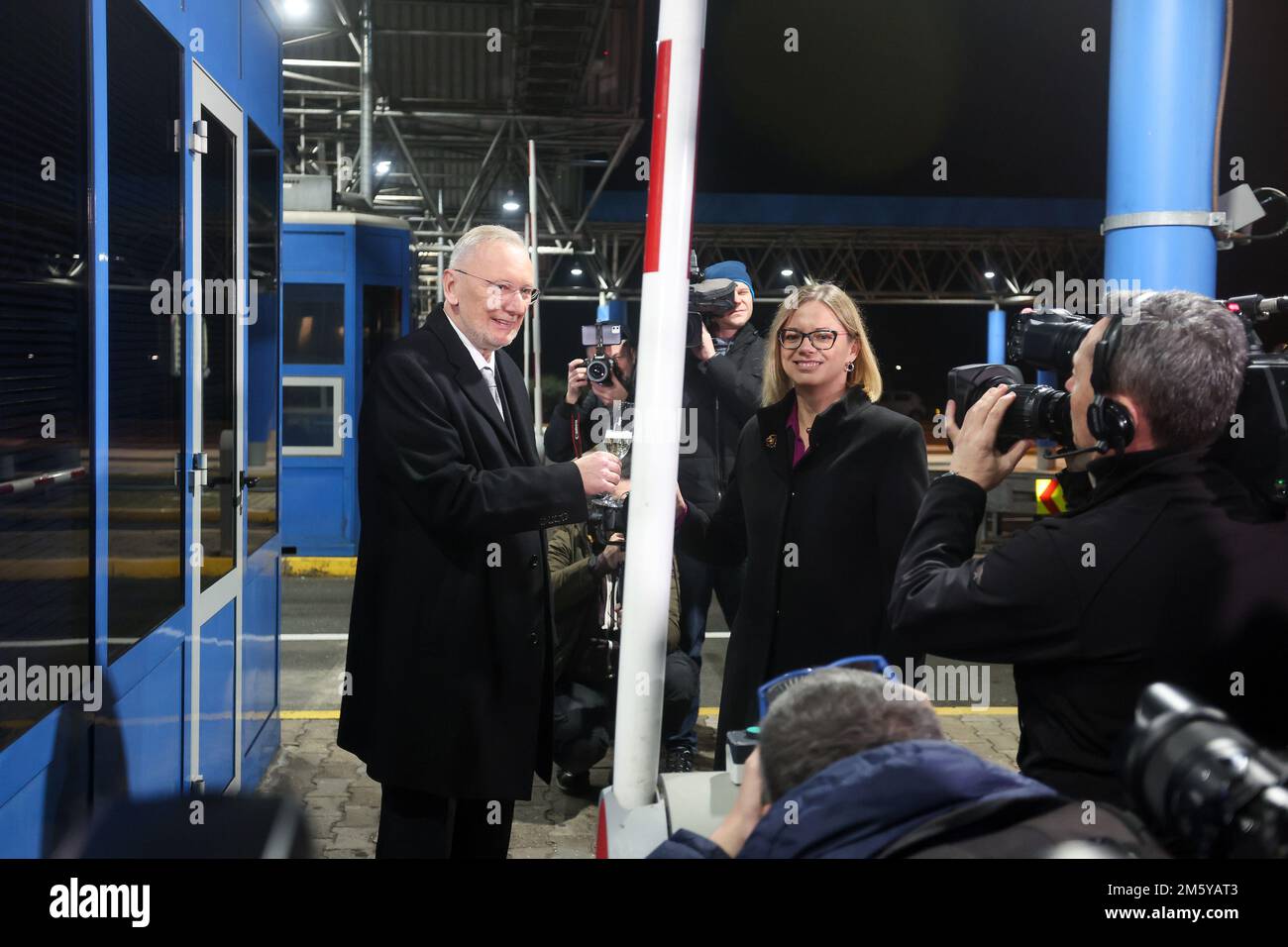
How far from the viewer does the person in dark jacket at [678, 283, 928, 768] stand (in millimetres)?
3066

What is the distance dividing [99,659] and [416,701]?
75cm

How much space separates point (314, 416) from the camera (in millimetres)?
10562

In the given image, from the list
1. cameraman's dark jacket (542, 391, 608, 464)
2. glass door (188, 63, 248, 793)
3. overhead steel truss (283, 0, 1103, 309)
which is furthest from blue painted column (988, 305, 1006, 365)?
glass door (188, 63, 248, 793)

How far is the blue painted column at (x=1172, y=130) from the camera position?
3.60 m

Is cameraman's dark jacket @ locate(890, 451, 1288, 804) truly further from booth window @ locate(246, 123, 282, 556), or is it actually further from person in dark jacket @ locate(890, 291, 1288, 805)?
booth window @ locate(246, 123, 282, 556)

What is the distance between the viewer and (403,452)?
290 cm

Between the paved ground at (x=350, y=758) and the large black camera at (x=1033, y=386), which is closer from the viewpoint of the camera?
the large black camera at (x=1033, y=386)

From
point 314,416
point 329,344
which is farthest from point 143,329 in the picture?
point 314,416

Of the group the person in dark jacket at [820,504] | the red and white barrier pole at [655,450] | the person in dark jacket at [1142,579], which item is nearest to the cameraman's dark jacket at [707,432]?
the person in dark jacket at [820,504]

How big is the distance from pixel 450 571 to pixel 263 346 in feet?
7.86

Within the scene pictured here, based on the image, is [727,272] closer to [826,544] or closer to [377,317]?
[826,544]

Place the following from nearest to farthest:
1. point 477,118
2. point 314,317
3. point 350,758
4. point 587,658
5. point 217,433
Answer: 1. point 217,433
2. point 587,658
3. point 350,758
4. point 314,317
5. point 477,118

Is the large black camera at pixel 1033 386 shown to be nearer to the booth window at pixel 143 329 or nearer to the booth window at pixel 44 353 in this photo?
the booth window at pixel 44 353

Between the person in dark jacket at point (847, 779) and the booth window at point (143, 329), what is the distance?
1993mm
